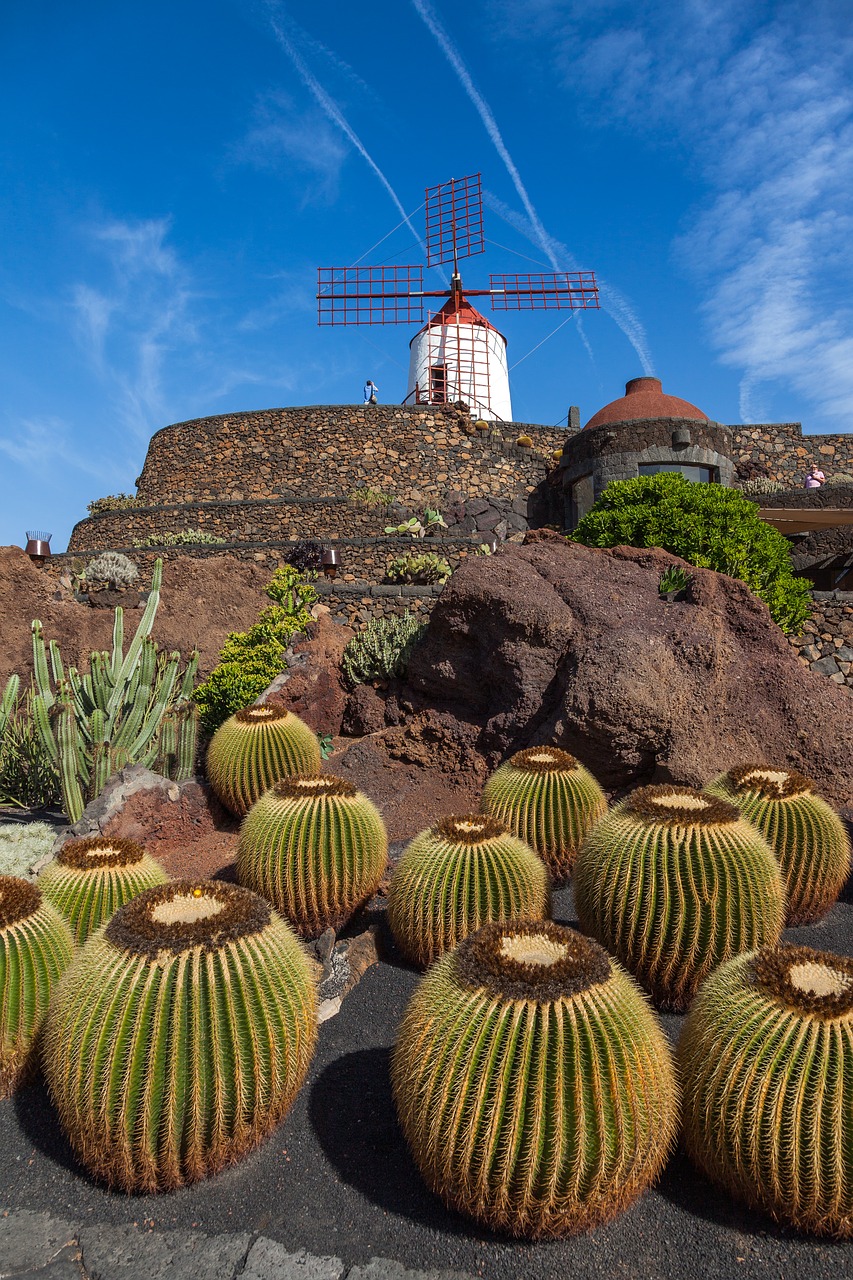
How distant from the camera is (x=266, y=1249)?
280 centimetres

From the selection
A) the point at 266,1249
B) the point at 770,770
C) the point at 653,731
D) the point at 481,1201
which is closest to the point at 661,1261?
the point at 481,1201

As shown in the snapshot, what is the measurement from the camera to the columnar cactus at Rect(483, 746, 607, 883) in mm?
5594

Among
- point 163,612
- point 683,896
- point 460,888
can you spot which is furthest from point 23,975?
point 163,612

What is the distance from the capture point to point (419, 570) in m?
13.5

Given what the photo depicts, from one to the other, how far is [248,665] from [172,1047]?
670cm

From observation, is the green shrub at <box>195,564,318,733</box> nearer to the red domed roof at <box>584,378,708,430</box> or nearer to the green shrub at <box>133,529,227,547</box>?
the green shrub at <box>133,529,227,547</box>

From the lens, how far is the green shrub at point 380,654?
9.41 metres

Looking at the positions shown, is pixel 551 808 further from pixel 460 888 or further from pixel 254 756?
pixel 254 756

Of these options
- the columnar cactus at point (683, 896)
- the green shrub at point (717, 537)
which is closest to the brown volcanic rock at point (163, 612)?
the green shrub at point (717, 537)

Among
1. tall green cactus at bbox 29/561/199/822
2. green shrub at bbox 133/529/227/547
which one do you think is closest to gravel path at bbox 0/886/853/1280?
tall green cactus at bbox 29/561/199/822

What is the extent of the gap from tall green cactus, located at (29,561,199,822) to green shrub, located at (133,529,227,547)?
9540 millimetres

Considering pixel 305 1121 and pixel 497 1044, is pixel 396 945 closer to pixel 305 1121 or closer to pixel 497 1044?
pixel 305 1121

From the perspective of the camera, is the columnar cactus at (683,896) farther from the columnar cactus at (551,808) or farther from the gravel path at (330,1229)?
the columnar cactus at (551,808)

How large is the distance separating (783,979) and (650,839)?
116cm
